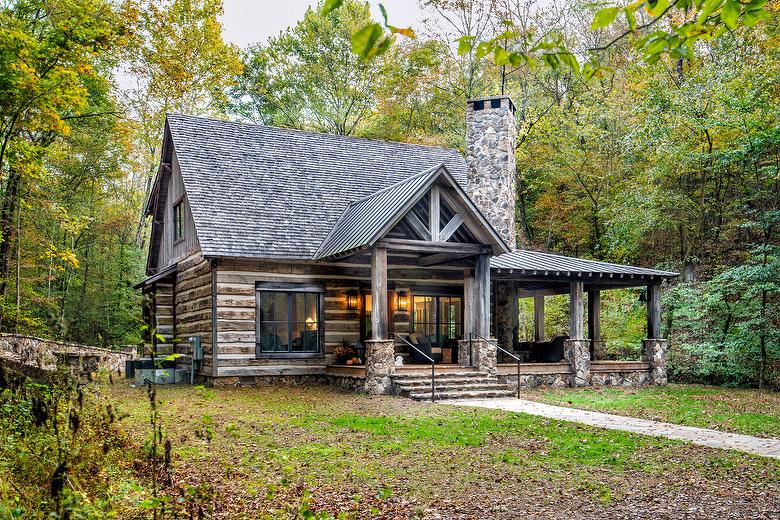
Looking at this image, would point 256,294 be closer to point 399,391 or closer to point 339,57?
point 399,391

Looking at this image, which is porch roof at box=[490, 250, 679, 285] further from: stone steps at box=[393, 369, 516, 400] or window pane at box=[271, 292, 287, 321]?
window pane at box=[271, 292, 287, 321]

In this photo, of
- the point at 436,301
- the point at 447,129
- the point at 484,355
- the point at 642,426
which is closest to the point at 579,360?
the point at 484,355

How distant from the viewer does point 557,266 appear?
58.5 ft

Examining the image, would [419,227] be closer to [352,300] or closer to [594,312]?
[352,300]

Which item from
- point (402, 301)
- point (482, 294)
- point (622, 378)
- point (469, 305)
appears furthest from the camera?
point (402, 301)

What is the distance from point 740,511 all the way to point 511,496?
2.02m

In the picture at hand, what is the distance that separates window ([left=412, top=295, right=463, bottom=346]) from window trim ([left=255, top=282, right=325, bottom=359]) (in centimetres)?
293

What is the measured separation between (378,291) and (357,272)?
3076 mm

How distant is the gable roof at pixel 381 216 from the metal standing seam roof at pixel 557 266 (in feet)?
4.93

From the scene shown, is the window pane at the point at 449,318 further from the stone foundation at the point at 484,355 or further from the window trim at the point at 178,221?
the window trim at the point at 178,221

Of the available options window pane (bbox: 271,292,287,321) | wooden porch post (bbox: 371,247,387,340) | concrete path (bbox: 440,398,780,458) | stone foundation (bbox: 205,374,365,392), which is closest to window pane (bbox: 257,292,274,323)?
window pane (bbox: 271,292,287,321)

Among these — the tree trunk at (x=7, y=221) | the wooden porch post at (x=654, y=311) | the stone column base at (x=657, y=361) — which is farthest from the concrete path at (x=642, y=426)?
the tree trunk at (x=7, y=221)

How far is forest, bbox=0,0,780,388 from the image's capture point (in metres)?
16.6

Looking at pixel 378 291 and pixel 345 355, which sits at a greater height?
pixel 378 291
